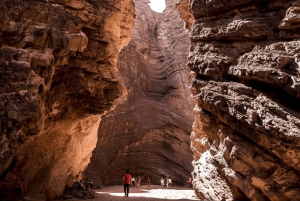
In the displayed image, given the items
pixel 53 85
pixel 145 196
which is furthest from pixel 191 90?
→ pixel 53 85

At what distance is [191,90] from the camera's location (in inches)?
490

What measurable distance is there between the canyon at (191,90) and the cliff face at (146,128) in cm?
812

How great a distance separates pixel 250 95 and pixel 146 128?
1672cm

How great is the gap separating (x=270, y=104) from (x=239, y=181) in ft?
8.77

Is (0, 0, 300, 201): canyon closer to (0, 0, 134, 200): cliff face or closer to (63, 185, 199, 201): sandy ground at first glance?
(0, 0, 134, 200): cliff face

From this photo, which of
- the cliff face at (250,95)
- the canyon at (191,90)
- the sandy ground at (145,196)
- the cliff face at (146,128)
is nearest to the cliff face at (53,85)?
the canyon at (191,90)

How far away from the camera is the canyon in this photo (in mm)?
7535

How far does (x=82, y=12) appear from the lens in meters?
10.7

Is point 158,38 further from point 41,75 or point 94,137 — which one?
point 41,75

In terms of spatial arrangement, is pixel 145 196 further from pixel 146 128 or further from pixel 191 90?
pixel 146 128

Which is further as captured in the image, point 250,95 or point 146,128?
point 146,128

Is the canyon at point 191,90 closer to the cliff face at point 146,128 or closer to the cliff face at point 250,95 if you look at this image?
the cliff face at point 250,95

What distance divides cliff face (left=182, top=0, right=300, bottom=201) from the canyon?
0.03 meters

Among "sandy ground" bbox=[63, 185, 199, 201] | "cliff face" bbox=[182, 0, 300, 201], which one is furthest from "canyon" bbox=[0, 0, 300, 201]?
"sandy ground" bbox=[63, 185, 199, 201]
